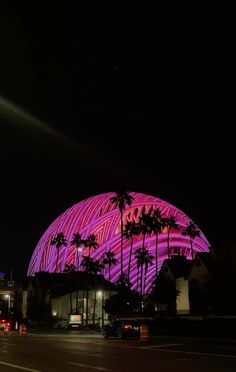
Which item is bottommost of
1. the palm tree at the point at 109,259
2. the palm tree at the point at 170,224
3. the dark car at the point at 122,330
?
the dark car at the point at 122,330

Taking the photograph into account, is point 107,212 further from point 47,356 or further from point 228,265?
point 47,356

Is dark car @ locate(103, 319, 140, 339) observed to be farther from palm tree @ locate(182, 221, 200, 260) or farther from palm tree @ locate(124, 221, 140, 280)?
palm tree @ locate(182, 221, 200, 260)

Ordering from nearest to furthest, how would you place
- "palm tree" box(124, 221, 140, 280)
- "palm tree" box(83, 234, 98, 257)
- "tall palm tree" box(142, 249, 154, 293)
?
"palm tree" box(124, 221, 140, 280) → "tall palm tree" box(142, 249, 154, 293) → "palm tree" box(83, 234, 98, 257)

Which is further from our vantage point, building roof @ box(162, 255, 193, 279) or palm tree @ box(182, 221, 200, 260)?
palm tree @ box(182, 221, 200, 260)

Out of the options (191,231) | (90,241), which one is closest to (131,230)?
(90,241)

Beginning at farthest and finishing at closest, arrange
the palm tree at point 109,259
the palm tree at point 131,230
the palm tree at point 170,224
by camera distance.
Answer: the palm tree at point 109,259 → the palm tree at point 170,224 → the palm tree at point 131,230

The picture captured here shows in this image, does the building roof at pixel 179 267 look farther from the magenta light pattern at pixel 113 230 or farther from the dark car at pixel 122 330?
the dark car at pixel 122 330

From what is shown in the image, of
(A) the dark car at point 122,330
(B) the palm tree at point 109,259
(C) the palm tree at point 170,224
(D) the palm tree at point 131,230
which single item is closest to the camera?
(A) the dark car at point 122,330

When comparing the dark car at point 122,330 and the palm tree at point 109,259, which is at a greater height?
the palm tree at point 109,259

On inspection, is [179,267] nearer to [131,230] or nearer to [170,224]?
[131,230]

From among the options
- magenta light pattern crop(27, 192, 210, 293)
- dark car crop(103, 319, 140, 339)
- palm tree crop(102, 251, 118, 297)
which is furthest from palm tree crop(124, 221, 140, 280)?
dark car crop(103, 319, 140, 339)

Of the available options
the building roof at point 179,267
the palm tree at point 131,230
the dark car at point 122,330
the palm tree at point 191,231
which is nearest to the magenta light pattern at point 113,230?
the palm tree at point 191,231

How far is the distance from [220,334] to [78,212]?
240 feet

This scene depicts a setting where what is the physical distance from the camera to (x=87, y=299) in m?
94.2
